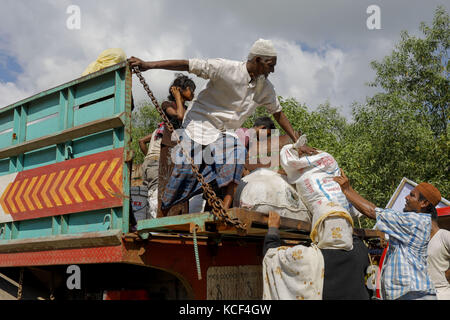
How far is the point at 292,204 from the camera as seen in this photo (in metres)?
3.06

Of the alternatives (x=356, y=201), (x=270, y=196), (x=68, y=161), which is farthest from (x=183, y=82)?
(x=356, y=201)

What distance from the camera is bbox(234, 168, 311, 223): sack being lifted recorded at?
290 centimetres

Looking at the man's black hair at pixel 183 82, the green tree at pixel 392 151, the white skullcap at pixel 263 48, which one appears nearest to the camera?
the white skullcap at pixel 263 48

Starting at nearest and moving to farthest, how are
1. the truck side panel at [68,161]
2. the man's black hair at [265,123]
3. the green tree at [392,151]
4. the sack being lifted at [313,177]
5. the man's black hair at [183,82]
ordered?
the truck side panel at [68,161]
the sack being lifted at [313,177]
the man's black hair at [183,82]
the man's black hair at [265,123]
the green tree at [392,151]

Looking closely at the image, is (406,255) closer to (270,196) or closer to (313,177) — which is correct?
(313,177)

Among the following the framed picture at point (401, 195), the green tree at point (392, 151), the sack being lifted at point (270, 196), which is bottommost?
the sack being lifted at point (270, 196)

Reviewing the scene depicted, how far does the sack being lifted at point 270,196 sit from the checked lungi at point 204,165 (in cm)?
25

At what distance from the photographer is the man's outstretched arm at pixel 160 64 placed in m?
2.71

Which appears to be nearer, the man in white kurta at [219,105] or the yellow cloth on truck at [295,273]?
the yellow cloth on truck at [295,273]
